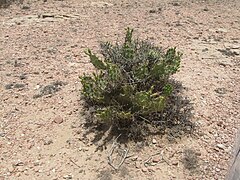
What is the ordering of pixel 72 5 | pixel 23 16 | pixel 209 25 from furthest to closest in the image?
pixel 72 5 < pixel 23 16 < pixel 209 25

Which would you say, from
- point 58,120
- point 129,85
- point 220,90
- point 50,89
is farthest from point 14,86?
point 220,90

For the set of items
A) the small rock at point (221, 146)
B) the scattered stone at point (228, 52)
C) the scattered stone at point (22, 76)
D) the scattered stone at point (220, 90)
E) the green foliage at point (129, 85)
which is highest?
the green foliage at point (129, 85)

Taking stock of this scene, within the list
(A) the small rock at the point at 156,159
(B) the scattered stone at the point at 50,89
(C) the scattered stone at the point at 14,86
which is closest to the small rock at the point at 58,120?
(B) the scattered stone at the point at 50,89

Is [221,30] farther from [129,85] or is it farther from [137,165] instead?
[137,165]

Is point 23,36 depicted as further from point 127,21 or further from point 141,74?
point 141,74

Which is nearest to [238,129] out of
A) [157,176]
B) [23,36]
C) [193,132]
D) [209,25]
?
[193,132]

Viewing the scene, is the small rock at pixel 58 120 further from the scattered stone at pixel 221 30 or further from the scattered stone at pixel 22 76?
the scattered stone at pixel 221 30

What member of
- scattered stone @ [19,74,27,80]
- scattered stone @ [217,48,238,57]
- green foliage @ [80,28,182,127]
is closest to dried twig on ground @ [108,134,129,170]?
green foliage @ [80,28,182,127]

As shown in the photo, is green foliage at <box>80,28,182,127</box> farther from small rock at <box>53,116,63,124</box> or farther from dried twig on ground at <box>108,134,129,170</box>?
small rock at <box>53,116,63,124</box>
